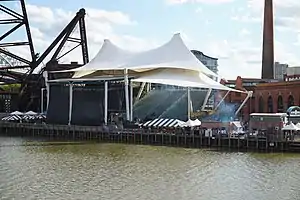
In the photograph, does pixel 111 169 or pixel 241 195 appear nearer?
pixel 241 195

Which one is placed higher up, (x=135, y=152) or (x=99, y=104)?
(x=99, y=104)

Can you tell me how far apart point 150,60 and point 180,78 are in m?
5.43

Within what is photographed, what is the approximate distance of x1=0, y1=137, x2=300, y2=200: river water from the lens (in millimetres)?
23891

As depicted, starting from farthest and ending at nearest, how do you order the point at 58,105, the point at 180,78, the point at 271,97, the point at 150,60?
the point at 271,97 < the point at 150,60 < the point at 58,105 < the point at 180,78

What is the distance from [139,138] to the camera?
4778 centimetres

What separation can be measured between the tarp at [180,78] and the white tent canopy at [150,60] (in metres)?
0.71

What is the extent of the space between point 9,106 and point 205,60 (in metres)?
71.9

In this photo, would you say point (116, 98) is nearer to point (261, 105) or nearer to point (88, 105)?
point (88, 105)

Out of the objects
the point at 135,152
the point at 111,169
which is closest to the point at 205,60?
the point at 135,152

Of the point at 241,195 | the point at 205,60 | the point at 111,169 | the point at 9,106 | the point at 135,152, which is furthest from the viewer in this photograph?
the point at 205,60

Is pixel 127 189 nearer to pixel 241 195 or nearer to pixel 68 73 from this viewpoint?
pixel 241 195

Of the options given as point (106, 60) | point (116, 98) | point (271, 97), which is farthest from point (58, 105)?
point (271, 97)

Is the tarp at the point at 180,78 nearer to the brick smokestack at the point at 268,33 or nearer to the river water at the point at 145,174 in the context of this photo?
the river water at the point at 145,174

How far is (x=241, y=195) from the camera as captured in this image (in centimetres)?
2383
